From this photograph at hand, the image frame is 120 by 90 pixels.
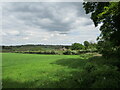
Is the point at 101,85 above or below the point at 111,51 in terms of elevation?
below

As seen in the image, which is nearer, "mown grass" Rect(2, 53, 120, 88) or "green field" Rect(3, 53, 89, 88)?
"mown grass" Rect(2, 53, 120, 88)

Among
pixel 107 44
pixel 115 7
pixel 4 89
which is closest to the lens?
pixel 4 89

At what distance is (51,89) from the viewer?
475 cm

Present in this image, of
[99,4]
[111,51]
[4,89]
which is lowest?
[4,89]

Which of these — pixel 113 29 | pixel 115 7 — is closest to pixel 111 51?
pixel 113 29

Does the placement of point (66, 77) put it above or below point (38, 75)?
above

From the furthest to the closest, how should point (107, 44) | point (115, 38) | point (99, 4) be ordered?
point (107, 44) → point (99, 4) → point (115, 38)

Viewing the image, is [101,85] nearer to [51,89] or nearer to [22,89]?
[51,89]

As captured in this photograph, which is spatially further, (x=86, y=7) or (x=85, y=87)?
(x=86, y=7)

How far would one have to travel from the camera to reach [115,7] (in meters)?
7.98

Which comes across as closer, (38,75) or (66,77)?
(66,77)

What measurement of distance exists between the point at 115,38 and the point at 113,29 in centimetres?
188

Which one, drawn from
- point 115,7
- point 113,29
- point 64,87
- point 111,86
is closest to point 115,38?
point 113,29

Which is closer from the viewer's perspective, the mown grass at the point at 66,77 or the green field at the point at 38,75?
the mown grass at the point at 66,77
